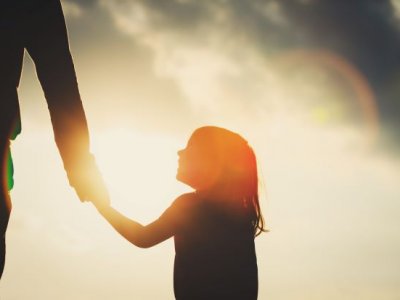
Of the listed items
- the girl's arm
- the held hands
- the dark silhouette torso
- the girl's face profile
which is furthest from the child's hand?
the girl's face profile

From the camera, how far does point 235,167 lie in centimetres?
657

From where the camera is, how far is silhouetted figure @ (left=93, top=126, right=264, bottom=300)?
596 centimetres

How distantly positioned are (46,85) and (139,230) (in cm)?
195

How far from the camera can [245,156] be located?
6668 mm

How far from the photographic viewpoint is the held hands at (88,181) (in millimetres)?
5207

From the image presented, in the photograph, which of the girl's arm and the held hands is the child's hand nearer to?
the held hands

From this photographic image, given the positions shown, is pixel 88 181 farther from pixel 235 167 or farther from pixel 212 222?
pixel 235 167

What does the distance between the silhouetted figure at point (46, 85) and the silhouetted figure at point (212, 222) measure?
679 millimetres

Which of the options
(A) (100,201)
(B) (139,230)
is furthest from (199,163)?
(A) (100,201)

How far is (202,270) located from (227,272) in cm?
29

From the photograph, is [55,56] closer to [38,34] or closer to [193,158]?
[38,34]

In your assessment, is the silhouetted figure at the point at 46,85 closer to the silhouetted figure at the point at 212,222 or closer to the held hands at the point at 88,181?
the held hands at the point at 88,181

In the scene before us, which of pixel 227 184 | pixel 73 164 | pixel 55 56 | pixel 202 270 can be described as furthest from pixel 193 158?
pixel 55 56

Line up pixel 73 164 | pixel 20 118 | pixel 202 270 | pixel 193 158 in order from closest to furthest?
pixel 20 118
pixel 73 164
pixel 202 270
pixel 193 158
